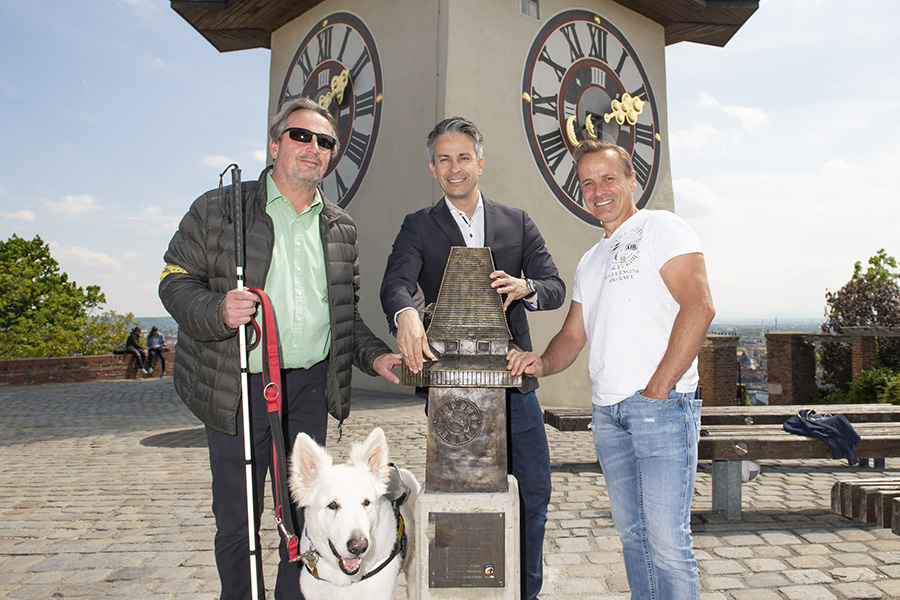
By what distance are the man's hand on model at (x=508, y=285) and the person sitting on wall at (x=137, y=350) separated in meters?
17.6

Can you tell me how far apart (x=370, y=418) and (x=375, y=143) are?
17.4ft

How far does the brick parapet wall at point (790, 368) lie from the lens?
13297 mm

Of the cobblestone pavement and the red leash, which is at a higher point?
the red leash

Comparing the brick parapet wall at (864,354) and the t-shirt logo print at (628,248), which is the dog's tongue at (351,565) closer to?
the t-shirt logo print at (628,248)

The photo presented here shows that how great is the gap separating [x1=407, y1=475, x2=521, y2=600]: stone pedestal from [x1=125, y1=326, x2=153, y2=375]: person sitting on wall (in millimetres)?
17488

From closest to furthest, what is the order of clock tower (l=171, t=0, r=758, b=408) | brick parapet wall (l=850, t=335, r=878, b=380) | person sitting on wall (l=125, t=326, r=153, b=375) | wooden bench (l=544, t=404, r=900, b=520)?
wooden bench (l=544, t=404, r=900, b=520), clock tower (l=171, t=0, r=758, b=408), brick parapet wall (l=850, t=335, r=878, b=380), person sitting on wall (l=125, t=326, r=153, b=375)

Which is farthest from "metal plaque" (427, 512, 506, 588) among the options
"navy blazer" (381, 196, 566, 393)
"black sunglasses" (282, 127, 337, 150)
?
"black sunglasses" (282, 127, 337, 150)

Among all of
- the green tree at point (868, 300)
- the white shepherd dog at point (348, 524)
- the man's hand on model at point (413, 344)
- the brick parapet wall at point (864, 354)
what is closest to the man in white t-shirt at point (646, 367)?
the man's hand on model at point (413, 344)

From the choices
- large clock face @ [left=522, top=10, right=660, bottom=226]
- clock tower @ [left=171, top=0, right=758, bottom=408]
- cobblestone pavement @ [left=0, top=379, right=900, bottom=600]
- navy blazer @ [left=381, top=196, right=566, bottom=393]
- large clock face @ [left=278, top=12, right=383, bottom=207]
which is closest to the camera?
navy blazer @ [left=381, top=196, right=566, bottom=393]

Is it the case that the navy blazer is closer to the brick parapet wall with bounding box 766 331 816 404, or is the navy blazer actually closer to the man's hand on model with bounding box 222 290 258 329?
the man's hand on model with bounding box 222 290 258 329

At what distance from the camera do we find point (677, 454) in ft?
6.95

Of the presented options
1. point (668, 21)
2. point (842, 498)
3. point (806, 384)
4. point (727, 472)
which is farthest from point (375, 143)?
point (806, 384)

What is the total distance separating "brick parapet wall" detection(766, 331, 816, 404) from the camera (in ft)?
43.6

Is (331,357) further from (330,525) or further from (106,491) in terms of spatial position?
(106,491)
